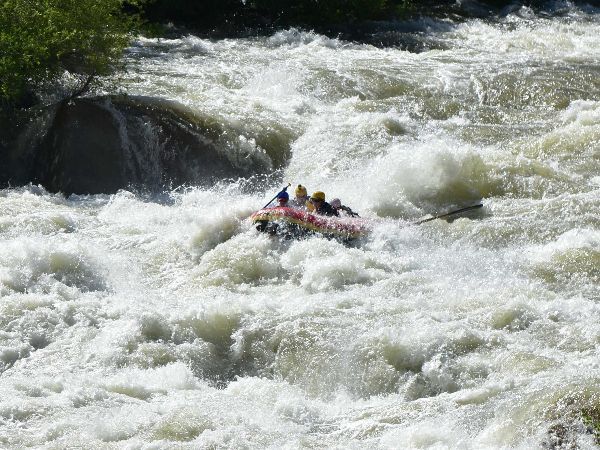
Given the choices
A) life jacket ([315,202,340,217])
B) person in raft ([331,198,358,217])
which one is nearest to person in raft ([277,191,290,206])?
life jacket ([315,202,340,217])

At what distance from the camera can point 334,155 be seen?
15.4m

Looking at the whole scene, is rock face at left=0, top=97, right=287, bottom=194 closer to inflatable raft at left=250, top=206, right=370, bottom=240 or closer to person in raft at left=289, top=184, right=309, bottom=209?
person in raft at left=289, top=184, right=309, bottom=209

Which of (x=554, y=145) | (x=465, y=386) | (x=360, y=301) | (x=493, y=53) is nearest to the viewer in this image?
(x=465, y=386)

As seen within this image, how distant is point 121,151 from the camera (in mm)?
15141

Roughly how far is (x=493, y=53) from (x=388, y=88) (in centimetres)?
325

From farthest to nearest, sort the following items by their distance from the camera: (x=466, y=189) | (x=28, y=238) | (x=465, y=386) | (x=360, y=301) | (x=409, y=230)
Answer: (x=466, y=189)
(x=409, y=230)
(x=28, y=238)
(x=360, y=301)
(x=465, y=386)

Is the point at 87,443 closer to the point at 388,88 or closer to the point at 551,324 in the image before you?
the point at 551,324

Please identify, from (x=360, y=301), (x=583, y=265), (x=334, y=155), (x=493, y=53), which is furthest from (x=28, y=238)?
(x=493, y=53)

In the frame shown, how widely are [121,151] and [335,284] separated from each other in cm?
516

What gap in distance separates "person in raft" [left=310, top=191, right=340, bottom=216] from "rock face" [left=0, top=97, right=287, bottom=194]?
2.44m

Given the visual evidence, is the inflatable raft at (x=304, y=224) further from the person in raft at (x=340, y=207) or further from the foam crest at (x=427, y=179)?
the foam crest at (x=427, y=179)

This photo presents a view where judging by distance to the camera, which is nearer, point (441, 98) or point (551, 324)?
point (551, 324)

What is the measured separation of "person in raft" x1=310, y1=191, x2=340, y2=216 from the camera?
12.9 m

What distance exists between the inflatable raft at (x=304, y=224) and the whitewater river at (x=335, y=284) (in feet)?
0.58
